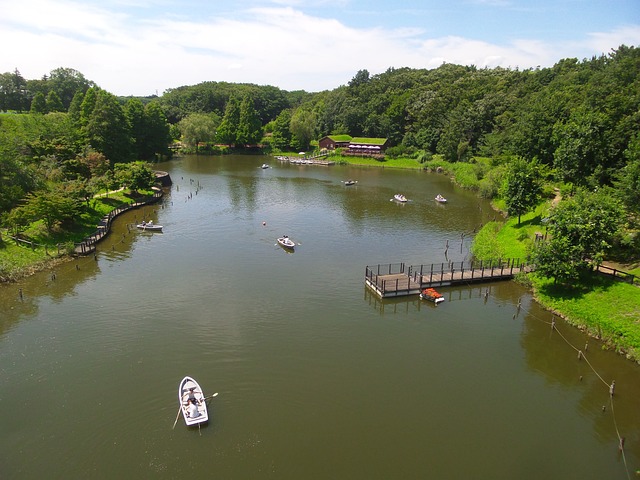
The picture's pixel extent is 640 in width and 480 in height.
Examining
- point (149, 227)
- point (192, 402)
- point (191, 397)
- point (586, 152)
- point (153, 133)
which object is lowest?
point (192, 402)

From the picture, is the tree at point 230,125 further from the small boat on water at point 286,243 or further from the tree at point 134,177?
the small boat on water at point 286,243

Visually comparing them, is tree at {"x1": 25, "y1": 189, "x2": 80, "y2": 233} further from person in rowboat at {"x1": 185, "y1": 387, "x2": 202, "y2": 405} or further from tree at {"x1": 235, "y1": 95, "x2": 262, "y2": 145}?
tree at {"x1": 235, "y1": 95, "x2": 262, "y2": 145}

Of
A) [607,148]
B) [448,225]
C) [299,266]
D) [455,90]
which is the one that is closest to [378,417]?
[299,266]

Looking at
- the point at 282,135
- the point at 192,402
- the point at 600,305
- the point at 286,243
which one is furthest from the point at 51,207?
the point at 282,135

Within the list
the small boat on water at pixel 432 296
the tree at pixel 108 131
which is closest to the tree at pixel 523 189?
the small boat on water at pixel 432 296

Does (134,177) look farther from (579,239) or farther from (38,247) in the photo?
(579,239)

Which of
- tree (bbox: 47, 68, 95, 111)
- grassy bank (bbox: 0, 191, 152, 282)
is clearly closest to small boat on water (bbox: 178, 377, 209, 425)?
grassy bank (bbox: 0, 191, 152, 282)

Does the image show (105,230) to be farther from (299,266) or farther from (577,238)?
(577,238)

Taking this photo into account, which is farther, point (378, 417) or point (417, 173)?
point (417, 173)
